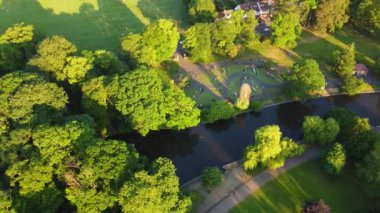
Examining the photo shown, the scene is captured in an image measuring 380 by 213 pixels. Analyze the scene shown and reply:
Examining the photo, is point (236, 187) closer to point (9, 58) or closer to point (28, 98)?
point (28, 98)

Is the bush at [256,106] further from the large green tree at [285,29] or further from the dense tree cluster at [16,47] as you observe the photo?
the dense tree cluster at [16,47]

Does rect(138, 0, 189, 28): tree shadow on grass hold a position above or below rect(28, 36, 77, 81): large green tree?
below

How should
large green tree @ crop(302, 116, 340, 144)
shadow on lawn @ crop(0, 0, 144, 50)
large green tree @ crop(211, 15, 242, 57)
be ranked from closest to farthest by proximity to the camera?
large green tree @ crop(302, 116, 340, 144) < large green tree @ crop(211, 15, 242, 57) < shadow on lawn @ crop(0, 0, 144, 50)

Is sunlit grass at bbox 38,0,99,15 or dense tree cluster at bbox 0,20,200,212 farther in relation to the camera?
sunlit grass at bbox 38,0,99,15

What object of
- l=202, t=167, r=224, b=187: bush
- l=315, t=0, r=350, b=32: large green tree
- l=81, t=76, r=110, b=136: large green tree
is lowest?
l=202, t=167, r=224, b=187: bush

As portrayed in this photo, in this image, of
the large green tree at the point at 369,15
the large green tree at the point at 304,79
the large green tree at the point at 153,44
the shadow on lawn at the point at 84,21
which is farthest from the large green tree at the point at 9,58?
the large green tree at the point at 369,15

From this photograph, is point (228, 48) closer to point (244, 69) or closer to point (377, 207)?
point (244, 69)

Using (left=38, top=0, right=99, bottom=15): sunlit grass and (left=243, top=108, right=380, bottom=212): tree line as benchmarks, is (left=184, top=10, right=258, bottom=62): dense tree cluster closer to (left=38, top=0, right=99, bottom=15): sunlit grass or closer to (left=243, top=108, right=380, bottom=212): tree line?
(left=243, top=108, right=380, bottom=212): tree line

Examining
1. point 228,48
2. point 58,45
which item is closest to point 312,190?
point 228,48

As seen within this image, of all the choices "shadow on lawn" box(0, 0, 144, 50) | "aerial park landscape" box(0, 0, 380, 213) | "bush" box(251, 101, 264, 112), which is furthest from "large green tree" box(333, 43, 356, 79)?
"shadow on lawn" box(0, 0, 144, 50)
